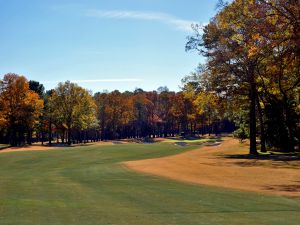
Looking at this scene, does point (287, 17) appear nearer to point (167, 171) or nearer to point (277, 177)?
point (277, 177)

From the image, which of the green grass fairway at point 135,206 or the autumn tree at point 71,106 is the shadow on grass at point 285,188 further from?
the autumn tree at point 71,106

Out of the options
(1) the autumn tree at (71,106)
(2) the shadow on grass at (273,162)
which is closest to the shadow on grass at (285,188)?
(2) the shadow on grass at (273,162)

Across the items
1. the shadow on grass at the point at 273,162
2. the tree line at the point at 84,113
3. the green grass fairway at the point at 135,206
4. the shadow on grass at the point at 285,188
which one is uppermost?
the tree line at the point at 84,113

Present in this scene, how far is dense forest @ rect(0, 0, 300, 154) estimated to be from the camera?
2387cm

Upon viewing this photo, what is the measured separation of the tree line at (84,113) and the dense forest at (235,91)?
0.21 metres

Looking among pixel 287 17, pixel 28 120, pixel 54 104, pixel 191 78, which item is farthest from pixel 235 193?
pixel 54 104

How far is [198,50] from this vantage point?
147 ft

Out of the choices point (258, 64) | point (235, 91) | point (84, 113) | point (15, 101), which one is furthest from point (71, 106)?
point (258, 64)

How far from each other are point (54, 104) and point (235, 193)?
77436mm

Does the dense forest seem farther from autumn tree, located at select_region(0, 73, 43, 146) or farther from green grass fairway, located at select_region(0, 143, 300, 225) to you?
green grass fairway, located at select_region(0, 143, 300, 225)

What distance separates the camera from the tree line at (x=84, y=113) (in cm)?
7988

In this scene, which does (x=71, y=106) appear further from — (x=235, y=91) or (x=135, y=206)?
(x=135, y=206)

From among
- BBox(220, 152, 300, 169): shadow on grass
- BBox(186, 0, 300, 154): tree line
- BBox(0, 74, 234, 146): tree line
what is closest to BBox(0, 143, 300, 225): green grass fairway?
BBox(186, 0, 300, 154): tree line

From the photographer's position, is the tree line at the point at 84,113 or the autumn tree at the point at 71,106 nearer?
the tree line at the point at 84,113
